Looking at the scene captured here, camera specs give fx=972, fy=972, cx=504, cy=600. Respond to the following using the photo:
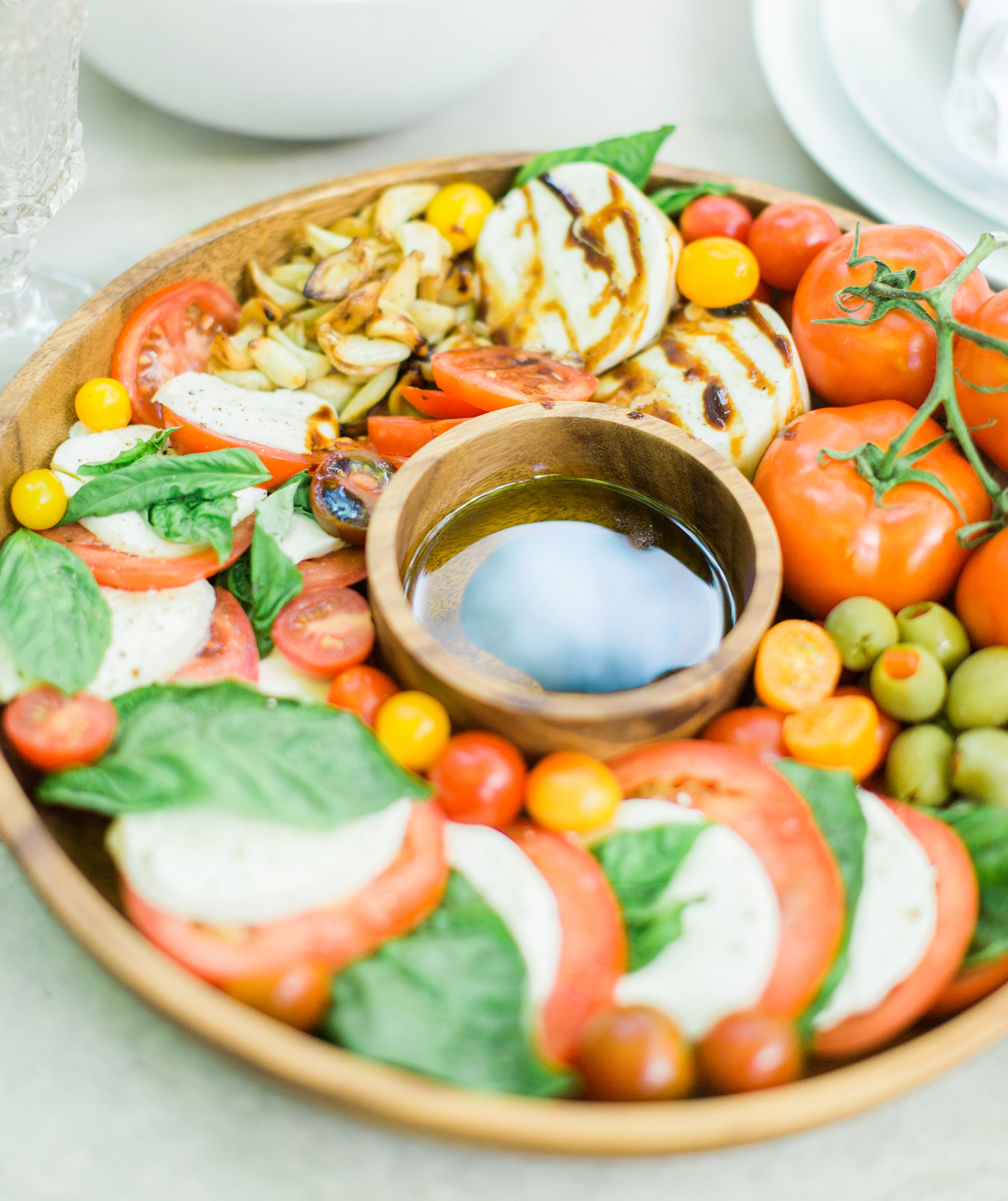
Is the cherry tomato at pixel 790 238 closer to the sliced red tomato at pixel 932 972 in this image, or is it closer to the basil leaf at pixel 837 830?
the basil leaf at pixel 837 830

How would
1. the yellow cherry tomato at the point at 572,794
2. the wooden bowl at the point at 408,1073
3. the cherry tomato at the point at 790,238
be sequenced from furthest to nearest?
the cherry tomato at the point at 790,238 < the yellow cherry tomato at the point at 572,794 < the wooden bowl at the point at 408,1073

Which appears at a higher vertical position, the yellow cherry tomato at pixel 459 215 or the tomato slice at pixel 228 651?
the yellow cherry tomato at pixel 459 215

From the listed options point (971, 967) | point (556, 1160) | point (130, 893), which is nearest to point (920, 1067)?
point (971, 967)

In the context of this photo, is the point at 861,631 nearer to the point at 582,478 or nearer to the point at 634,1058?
the point at 582,478

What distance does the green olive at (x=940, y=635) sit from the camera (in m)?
1.41

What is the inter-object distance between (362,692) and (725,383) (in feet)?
2.72

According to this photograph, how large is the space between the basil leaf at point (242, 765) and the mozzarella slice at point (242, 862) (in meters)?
0.02

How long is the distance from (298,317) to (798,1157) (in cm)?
158

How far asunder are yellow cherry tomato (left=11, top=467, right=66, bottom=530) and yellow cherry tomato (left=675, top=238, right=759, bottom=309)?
3.76 feet

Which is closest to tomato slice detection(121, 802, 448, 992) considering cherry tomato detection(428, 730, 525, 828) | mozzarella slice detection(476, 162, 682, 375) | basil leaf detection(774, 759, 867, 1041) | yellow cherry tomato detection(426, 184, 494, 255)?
cherry tomato detection(428, 730, 525, 828)

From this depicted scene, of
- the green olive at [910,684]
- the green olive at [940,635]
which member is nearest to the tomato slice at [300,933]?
the green olive at [910,684]

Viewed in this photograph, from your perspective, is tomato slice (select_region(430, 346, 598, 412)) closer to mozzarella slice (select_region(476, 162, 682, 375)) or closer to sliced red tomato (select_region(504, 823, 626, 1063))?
mozzarella slice (select_region(476, 162, 682, 375))

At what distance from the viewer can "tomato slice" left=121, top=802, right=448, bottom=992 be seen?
3.51 feet

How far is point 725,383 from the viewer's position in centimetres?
167
